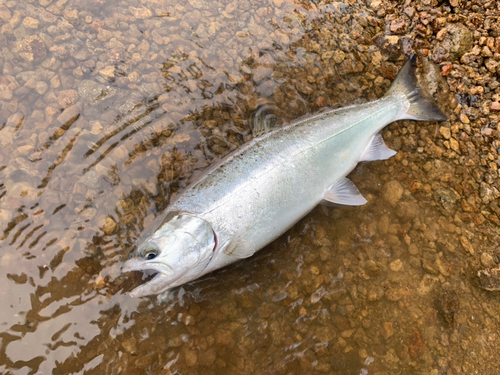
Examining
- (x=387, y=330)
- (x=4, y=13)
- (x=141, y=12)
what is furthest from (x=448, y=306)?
(x=4, y=13)

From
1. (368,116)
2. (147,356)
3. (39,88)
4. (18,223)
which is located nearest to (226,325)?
(147,356)

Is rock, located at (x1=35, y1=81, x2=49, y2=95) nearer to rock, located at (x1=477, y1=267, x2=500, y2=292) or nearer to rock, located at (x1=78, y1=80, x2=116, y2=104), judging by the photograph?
rock, located at (x1=78, y1=80, x2=116, y2=104)

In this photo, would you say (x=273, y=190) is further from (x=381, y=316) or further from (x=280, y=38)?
(x=280, y=38)

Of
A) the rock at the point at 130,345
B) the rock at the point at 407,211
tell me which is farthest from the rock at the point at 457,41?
the rock at the point at 130,345

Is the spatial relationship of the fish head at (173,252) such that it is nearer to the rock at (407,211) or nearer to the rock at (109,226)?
the rock at (109,226)

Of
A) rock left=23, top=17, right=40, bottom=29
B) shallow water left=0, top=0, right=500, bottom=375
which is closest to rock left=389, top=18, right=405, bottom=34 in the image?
shallow water left=0, top=0, right=500, bottom=375

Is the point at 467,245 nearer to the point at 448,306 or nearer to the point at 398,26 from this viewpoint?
the point at 448,306

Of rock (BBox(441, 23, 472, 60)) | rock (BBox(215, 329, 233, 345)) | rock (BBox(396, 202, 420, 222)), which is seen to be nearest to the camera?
rock (BBox(215, 329, 233, 345))
